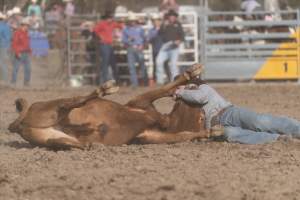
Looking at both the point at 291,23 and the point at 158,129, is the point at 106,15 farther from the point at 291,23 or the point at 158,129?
the point at 158,129

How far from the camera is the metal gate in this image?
18.9m

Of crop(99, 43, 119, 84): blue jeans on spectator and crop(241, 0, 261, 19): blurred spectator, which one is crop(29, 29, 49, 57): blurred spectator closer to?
crop(99, 43, 119, 84): blue jeans on spectator

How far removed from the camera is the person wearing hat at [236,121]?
7809mm

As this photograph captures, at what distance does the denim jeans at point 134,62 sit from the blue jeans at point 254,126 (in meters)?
11.4

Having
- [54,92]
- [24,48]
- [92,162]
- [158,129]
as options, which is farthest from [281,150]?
[24,48]

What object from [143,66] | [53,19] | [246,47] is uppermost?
[53,19]

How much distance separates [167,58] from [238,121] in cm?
1165

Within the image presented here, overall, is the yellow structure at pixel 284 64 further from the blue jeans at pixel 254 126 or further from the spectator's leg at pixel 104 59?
the blue jeans at pixel 254 126

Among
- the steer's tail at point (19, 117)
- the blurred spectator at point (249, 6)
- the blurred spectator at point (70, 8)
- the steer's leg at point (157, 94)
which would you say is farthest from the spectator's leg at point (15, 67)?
the steer's leg at point (157, 94)

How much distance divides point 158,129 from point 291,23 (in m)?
11.7

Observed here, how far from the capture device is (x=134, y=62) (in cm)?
1942

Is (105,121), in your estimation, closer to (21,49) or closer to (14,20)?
(21,49)

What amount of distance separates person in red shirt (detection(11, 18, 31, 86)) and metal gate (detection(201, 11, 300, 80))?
446cm

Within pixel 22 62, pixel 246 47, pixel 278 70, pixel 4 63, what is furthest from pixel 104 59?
pixel 278 70
